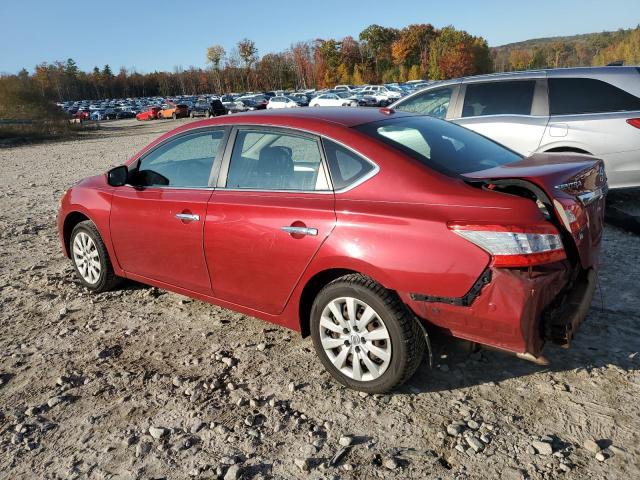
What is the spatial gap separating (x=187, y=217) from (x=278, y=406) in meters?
1.54

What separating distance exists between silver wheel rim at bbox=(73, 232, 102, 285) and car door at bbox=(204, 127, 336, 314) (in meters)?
1.72

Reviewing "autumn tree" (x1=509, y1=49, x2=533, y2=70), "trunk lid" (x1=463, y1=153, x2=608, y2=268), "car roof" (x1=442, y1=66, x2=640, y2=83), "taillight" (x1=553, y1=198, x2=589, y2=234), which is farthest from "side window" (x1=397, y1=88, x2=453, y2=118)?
"autumn tree" (x1=509, y1=49, x2=533, y2=70)

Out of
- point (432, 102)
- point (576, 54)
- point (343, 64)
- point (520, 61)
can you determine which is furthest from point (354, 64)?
point (432, 102)

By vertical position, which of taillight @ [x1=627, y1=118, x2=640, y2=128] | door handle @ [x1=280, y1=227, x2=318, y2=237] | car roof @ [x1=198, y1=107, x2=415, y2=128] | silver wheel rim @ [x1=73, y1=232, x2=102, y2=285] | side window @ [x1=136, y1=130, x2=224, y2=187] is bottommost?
silver wheel rim @ [x1=73, y1=232, x2=102, y2=285]

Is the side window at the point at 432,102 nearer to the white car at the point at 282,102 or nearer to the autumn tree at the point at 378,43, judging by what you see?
the white car at the point at 282,102

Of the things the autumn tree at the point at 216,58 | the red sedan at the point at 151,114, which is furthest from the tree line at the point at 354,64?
the red sedan at the point at 151,114

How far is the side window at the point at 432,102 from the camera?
7.46 metres

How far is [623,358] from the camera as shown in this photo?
11.0 feet

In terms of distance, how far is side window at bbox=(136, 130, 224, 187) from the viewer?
3.91 m

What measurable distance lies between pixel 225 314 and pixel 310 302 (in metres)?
1.29

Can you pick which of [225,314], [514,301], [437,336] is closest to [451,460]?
[437,336]

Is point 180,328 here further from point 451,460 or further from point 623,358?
point 623,358

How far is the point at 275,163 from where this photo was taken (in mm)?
3590

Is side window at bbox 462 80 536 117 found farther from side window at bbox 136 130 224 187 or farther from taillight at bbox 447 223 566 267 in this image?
taillight at bbox 447 223 566 267
